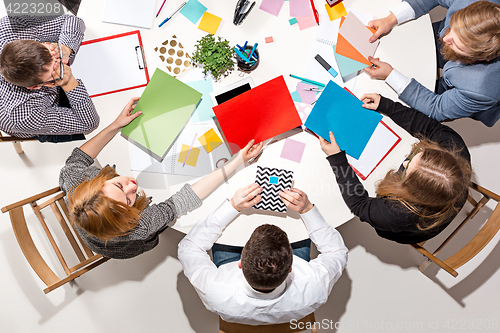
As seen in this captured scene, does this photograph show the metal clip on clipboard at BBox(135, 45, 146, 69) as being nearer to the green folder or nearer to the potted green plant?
the green folder

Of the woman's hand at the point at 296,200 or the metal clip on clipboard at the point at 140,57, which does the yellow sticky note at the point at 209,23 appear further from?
the woman's hand at the point at 296,200

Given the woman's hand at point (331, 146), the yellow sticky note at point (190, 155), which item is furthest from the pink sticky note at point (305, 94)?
the yellow sticky note at point (190, 155)

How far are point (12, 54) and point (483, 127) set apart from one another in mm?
2706

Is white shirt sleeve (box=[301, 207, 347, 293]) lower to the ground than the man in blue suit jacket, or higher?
lower

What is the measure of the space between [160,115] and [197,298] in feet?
4.25

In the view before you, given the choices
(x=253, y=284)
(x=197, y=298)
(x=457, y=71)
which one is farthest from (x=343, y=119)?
(x=197, y=298)

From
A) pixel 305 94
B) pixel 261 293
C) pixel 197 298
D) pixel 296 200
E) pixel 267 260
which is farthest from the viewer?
pixel 197 298

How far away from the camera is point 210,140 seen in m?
1.45

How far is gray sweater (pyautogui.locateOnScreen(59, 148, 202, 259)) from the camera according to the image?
1.36 meters

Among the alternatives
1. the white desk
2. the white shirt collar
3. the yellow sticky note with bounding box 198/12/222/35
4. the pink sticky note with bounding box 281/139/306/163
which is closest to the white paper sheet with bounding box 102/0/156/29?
the white desk

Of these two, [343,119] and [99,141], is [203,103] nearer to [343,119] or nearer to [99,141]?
[99,141]

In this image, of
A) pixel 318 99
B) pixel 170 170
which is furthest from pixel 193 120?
Result: pixel 318 99

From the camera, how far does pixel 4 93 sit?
4.46ft

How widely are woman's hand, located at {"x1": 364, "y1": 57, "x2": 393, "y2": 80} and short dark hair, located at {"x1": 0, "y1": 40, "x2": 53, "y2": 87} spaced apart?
4.65ft
